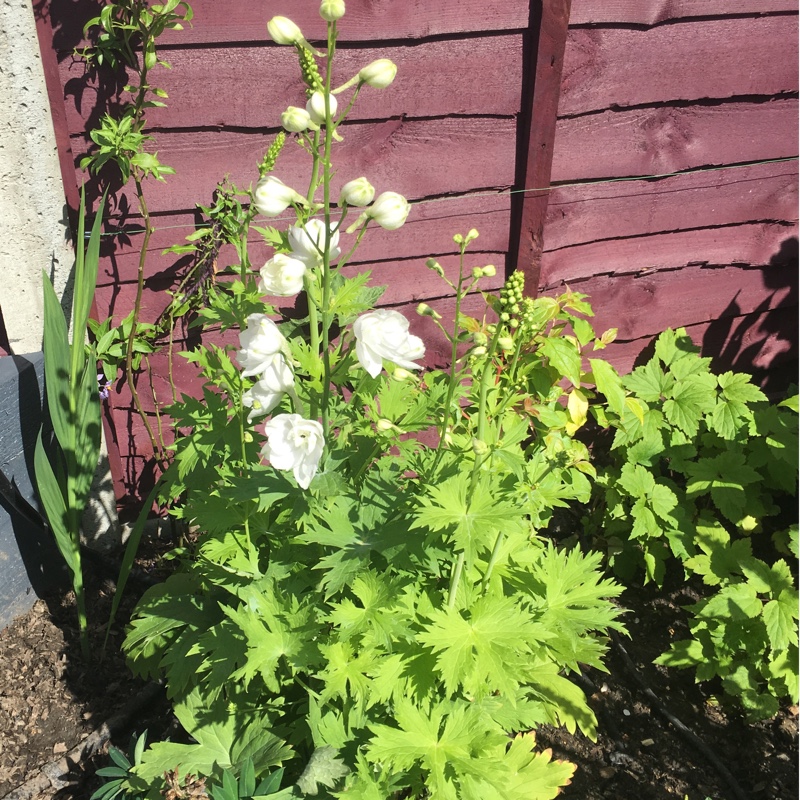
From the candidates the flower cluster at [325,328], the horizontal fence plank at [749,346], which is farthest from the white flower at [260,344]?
the horizontal fence plank at [749,346]

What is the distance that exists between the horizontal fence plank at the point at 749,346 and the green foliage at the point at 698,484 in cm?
28

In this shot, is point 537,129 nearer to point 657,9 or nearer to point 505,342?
point 657,9

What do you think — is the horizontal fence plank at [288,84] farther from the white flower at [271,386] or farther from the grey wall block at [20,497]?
the white flower at [271,386]

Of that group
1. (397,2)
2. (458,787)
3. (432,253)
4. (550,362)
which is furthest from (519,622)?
(397,2)

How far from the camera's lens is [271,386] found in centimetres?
139

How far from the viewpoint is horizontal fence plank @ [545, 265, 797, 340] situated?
3.05 m

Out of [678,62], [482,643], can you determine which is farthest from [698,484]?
[678,62]

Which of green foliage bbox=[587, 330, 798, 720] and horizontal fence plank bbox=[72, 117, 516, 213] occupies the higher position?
horizontal fence plank bbox=[72, 117, 516, 213]

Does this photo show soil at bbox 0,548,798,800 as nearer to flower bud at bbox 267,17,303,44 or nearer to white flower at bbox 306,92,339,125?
white flower at bbox 306,92,339,125

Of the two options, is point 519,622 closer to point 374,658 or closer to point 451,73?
point 374,658

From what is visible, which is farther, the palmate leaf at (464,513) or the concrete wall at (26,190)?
the concrete wall at (26,190)

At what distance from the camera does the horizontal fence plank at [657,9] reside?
2.44 meters

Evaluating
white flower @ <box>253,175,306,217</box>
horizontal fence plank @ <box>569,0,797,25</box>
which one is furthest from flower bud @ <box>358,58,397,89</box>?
horizontal fence plank @ <box>569,0,797,25</box>

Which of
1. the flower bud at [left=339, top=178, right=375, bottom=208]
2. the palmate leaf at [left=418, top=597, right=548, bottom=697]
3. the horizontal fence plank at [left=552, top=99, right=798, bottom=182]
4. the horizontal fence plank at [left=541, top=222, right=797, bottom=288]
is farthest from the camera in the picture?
the horizontal fence plank at [left=541, top=222, right=797, bottom=288]
